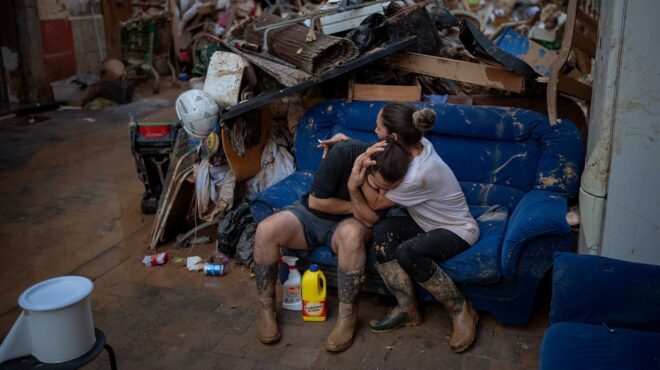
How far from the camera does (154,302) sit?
435cm

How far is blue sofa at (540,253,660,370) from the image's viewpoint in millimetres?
2668

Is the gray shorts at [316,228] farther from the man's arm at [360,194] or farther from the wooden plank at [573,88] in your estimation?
the wooden plank at [573,88]

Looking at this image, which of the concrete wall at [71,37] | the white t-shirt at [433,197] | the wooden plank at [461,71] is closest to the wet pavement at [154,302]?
the white t-shirt at [433,197]

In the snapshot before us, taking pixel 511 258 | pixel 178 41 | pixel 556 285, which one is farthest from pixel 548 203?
pixel 178 41

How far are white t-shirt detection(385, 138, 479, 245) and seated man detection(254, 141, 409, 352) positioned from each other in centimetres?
9

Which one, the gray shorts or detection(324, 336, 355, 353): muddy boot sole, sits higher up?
the gray shorts

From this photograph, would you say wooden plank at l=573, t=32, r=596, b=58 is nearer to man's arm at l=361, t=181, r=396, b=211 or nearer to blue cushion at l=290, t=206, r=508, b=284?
blue cushion at l=290, t=206, r=508, b=284

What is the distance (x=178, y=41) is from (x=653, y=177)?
34.8 feet

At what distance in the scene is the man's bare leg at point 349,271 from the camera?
3.82 m

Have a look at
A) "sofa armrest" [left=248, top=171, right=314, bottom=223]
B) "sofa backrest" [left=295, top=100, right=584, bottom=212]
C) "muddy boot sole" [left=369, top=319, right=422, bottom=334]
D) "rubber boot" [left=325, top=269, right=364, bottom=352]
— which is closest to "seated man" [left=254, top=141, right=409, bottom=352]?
"rubber boot" [left=325, top=269, right=364, bottom=352]

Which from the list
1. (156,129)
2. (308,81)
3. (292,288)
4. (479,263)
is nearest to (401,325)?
(479,263)

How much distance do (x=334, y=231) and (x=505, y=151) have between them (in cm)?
130

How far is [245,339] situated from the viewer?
12.8 feet

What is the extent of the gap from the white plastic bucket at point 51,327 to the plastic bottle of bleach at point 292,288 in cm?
162
